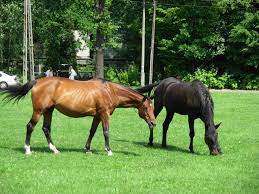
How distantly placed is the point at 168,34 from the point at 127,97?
41425mm

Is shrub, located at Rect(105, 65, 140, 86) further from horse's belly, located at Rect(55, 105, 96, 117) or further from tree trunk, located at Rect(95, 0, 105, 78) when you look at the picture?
horse's belly, located at Rect(55, 105, 96, 117)

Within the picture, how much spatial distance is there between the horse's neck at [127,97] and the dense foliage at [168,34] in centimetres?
3346

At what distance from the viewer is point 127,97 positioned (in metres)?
14.6

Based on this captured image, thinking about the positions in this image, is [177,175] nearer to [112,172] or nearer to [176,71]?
[112,172]

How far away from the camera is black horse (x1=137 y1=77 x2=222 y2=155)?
14.5 m

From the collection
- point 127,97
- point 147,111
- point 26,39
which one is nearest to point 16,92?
point 127,97

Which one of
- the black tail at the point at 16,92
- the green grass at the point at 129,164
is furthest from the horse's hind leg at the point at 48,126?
the black tail at the point at 16,92

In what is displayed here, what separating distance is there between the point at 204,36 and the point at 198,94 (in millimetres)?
37388

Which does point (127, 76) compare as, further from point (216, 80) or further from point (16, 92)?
point (16, 92)

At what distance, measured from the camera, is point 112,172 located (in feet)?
38.4

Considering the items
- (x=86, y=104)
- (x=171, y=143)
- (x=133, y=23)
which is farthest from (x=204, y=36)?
(x=86, y=104)

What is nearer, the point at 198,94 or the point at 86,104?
the point at 86,104

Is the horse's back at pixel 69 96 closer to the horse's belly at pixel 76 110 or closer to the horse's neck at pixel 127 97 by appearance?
the horse's belly at pixel 76 110

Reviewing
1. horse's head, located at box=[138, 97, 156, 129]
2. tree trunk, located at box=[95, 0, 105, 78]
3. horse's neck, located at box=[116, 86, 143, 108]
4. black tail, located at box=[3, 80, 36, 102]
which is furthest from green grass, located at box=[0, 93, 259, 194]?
tree trunk, located at box=[95, 0, 105, 78]
